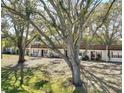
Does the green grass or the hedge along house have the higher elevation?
the hedge along house

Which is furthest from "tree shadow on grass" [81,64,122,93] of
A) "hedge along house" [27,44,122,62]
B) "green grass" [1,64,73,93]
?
"hedge along house" [27,44,122,62]

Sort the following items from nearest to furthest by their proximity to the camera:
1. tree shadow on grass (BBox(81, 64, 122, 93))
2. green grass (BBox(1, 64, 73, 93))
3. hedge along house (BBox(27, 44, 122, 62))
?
tree shadow on grass (BBox(81, 64, 122, 93)) < green grass (BBox(1, 64, 73, 93)) < hedge along house (BBox(27, 44, 122, 62))

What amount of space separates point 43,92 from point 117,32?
1156 inches

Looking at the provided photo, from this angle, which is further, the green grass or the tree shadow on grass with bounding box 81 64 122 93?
the green grass

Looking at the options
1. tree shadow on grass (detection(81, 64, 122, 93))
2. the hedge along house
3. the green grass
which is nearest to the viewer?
tree shadow on grass (detection(81, 64, 122, 93))

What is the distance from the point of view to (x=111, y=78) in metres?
16.4

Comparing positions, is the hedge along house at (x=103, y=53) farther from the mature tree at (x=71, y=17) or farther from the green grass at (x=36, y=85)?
the mature tree at (x=71, y=17)

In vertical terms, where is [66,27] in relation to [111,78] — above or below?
above

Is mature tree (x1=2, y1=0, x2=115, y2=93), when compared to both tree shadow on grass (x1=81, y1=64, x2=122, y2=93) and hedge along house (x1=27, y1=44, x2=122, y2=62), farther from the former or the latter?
hedge along house (x1=27, y1=44, x2=122, y2=62)

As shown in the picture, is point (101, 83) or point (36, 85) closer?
point (101, 83)

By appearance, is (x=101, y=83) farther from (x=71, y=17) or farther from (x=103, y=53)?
(x=103, y=53)

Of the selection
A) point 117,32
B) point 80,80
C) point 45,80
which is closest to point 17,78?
point 45,80

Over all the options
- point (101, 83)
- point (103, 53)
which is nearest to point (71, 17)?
point (101, 83)

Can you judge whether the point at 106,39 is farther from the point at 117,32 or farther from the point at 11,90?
the point at 11,90
